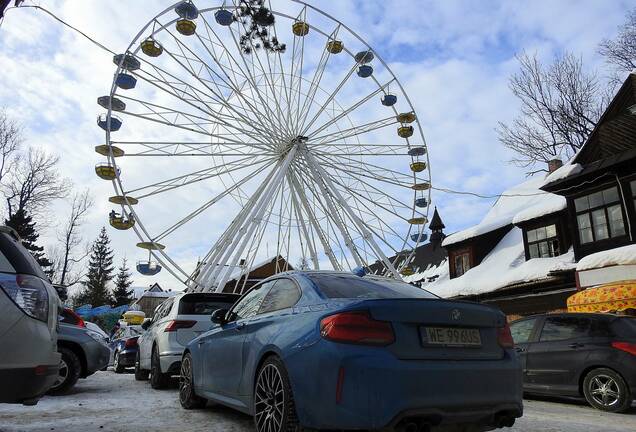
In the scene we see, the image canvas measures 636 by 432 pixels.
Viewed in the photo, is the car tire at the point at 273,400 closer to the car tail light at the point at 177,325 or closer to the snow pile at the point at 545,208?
the car tail light at the point at 177,325

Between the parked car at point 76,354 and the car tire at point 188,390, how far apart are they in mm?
2457

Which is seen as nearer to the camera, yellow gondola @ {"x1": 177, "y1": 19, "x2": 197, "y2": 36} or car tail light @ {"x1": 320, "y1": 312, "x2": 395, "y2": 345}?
car tail light @ {"x1": 320, "y1": 312, "x2": 395, "y2": 345}

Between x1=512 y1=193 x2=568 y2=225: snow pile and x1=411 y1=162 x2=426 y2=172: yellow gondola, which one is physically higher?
x1=411 y1=162 x2=426 y2=172: yellow gondola

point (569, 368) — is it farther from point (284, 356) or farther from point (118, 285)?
point (118, 285)

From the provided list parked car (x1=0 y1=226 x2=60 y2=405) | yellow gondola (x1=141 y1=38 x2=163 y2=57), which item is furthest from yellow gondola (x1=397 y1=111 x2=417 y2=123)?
Result: parked car (x1=0 y1=226 x2=60 y2=405)

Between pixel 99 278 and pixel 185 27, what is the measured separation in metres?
58.0

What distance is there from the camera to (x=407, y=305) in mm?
3295

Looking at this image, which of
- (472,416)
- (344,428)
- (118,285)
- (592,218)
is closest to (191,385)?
(344,428)

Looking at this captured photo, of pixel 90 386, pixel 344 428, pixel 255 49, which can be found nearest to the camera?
pixel 344 428

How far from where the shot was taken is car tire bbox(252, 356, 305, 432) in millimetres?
3350

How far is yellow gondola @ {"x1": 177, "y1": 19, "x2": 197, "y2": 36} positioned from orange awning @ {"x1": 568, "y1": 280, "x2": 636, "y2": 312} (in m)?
14.5

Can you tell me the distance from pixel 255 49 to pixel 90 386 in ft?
21.4

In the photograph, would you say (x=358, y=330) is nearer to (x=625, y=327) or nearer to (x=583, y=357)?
(x=583, y=357)

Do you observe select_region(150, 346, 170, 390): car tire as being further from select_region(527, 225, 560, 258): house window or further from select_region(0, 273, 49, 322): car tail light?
select_region(527, 225, 560, 258): house window
